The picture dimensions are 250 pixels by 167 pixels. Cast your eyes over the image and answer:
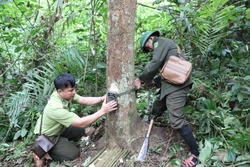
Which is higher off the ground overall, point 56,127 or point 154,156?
point 56,127

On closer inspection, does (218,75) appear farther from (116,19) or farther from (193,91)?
(116,19)

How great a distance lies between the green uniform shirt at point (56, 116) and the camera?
3.21 m

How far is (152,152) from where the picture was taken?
329 cm

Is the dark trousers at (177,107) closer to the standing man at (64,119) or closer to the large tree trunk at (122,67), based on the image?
the large tree trunk at (122,67)

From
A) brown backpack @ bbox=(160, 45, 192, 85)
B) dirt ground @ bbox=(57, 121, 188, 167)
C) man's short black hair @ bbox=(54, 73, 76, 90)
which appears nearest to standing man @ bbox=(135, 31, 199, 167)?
brown backpack @ bbox=(160, 45, 192, 85)

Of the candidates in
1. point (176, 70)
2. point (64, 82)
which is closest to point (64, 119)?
point (64, 82)

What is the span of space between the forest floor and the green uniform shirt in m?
0.49

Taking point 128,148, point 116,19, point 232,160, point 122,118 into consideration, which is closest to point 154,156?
point 128,148

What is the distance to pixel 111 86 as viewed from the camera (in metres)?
3.19

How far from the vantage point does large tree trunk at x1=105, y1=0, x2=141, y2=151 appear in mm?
3006

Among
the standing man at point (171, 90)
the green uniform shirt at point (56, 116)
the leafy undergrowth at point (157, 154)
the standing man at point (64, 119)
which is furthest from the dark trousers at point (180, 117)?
the green uniform shirt at point (56, 116)

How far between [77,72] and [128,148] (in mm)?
1905

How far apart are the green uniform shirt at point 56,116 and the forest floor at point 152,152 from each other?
49 cm

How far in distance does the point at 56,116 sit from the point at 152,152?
1428mm
